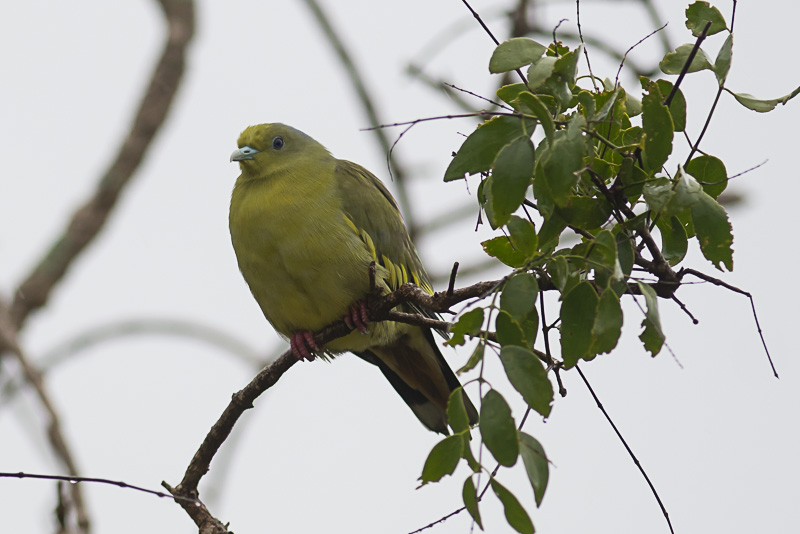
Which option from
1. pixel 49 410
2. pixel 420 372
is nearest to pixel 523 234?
pixel 420 372

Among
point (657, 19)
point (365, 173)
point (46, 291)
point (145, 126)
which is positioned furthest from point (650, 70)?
point (46, 291)

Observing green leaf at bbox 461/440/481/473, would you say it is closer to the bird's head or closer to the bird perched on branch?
the bird perched on branch

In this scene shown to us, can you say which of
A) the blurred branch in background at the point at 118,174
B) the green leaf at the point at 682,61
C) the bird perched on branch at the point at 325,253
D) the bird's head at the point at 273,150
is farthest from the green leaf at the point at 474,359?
the blurred branch in background at the point at 118,174

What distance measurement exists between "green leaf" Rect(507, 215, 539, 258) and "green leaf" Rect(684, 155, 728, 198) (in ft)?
1.38

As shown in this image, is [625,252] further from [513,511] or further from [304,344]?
[304,344]

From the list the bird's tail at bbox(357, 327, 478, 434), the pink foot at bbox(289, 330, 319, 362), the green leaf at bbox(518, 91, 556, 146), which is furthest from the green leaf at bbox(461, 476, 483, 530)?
the bird's tail at bbox(357, 327, 478, 434)

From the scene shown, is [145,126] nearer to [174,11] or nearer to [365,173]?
[174,11]

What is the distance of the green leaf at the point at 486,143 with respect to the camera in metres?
1.78

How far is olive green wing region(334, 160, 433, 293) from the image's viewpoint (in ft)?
12.4

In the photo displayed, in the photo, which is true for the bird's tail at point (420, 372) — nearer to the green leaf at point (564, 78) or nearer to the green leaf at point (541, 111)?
the green leaf at point (564, 78)

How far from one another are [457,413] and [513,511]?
214 millimetres

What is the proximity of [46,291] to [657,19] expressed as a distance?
13.2 feet

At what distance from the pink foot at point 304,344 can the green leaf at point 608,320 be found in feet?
6.66

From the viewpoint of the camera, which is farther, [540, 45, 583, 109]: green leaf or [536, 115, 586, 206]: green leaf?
[540, 45, 583, 109]: green leaf
